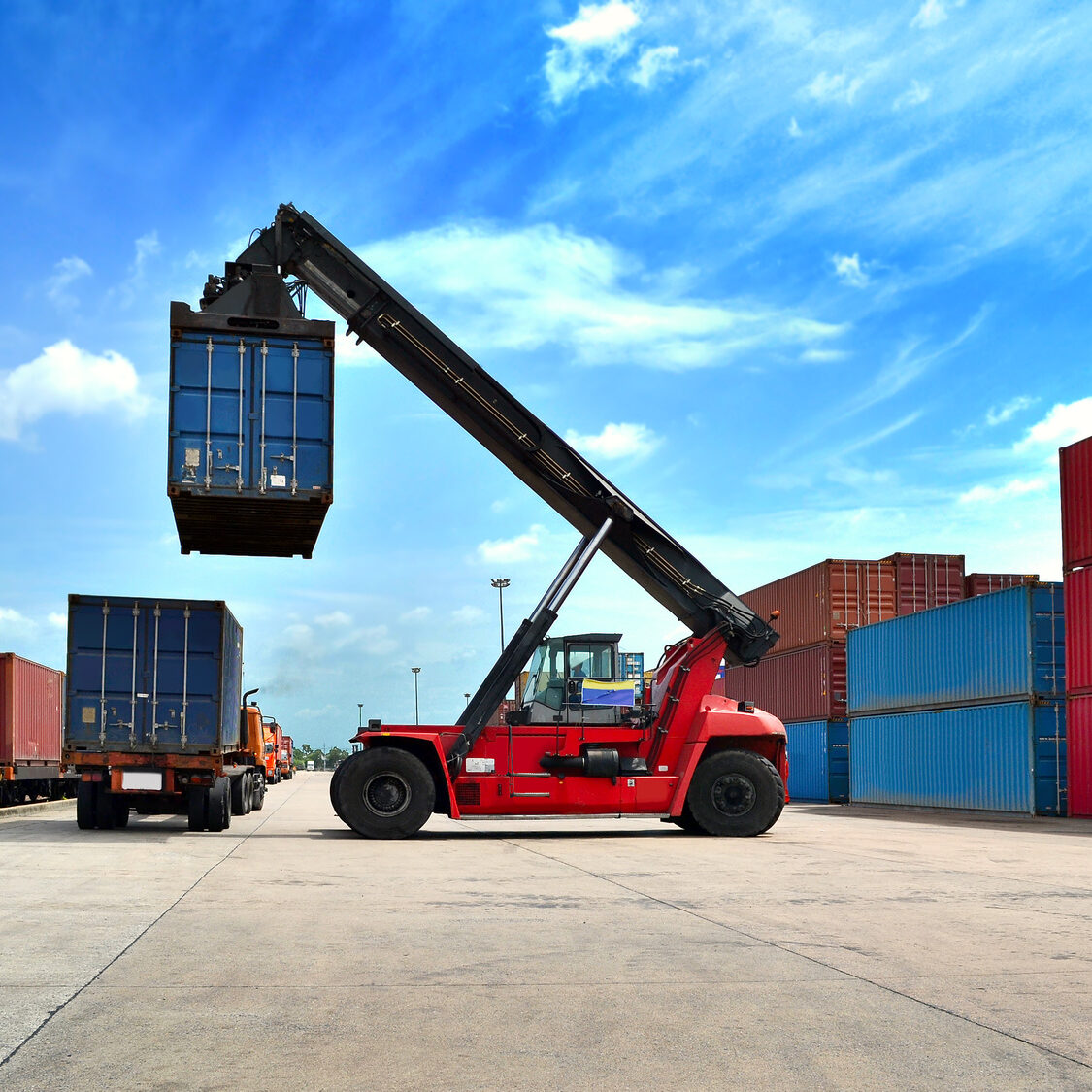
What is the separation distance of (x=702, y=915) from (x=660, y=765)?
30.0ft

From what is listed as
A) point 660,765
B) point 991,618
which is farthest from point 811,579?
point 660,765

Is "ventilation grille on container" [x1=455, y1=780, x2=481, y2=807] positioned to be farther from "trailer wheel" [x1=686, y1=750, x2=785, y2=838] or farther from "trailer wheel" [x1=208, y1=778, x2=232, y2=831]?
"trailer wheel" [x1=208, y1=778, x2=232, y2=831]

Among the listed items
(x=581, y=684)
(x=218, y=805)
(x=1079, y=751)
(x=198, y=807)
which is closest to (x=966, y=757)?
(x=1079, y=751)

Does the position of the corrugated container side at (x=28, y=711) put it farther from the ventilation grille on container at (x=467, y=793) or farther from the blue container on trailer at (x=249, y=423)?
the ventilation grille on container at (x=467, y=793)

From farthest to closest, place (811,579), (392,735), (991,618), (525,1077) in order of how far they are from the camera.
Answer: (811,579)
(991,618)
(392,735)
(525,1077)

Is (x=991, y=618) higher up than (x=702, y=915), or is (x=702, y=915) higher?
(x=991, y=618)

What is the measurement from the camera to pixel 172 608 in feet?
58.7

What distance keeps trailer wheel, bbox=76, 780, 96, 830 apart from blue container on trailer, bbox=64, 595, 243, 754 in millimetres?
1389

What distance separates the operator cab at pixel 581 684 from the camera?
18359mm

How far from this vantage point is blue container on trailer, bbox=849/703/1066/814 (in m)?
25.3

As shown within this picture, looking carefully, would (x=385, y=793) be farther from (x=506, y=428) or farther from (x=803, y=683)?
(x=803, y=683)

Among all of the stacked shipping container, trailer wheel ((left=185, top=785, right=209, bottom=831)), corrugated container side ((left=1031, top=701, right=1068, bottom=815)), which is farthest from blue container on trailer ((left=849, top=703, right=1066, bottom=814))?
trailer wheel ((left=185, top=785, right=209, bottom=831))

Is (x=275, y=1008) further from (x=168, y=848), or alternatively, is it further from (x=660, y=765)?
(x=660, y=765)

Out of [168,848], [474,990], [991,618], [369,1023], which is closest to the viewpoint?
[369,1023]
